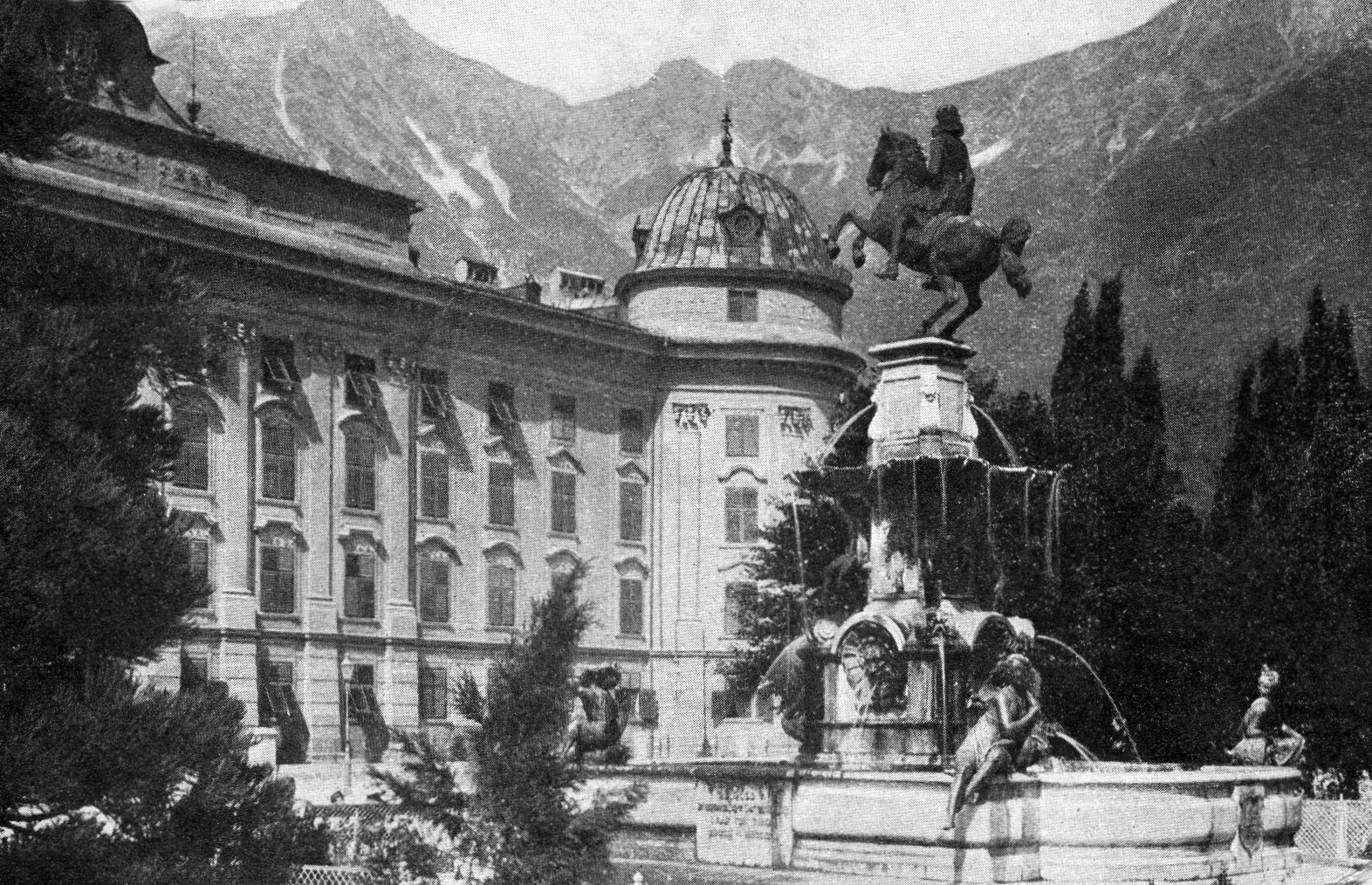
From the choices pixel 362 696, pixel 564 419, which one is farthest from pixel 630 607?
pixel 362 696

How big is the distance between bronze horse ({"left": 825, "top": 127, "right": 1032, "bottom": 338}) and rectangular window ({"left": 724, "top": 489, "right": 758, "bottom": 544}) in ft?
125

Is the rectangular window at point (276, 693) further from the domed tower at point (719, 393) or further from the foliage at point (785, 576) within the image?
the domed tower at point (719, 393)

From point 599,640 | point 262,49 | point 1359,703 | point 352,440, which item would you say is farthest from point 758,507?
point 262,49

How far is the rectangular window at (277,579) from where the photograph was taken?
47.4 metres

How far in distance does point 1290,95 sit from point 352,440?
9252cm

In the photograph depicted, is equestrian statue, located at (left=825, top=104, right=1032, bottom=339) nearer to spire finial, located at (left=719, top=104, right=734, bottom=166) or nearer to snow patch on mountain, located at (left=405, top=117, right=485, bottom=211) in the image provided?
spire finial, located at (left=719, top=104, right=734, bottom=166)

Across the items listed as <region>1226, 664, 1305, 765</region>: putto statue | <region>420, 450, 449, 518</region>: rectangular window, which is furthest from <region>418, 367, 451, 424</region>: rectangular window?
<region>1226, 664, 1305, 765</region>: putto statue

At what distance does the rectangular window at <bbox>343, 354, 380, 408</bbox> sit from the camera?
50344 mm

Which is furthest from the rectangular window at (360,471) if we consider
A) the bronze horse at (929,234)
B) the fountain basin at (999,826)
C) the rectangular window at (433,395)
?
the fountain basin at (999,826)

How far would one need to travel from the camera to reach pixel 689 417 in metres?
59.4

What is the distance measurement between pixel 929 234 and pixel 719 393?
39.5m

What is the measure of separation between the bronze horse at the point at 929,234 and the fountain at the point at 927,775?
703mm

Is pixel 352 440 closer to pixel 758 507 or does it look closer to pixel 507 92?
pixel 758 507

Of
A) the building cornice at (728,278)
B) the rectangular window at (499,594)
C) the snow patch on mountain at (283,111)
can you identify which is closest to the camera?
the rectangular window at (499,594)
